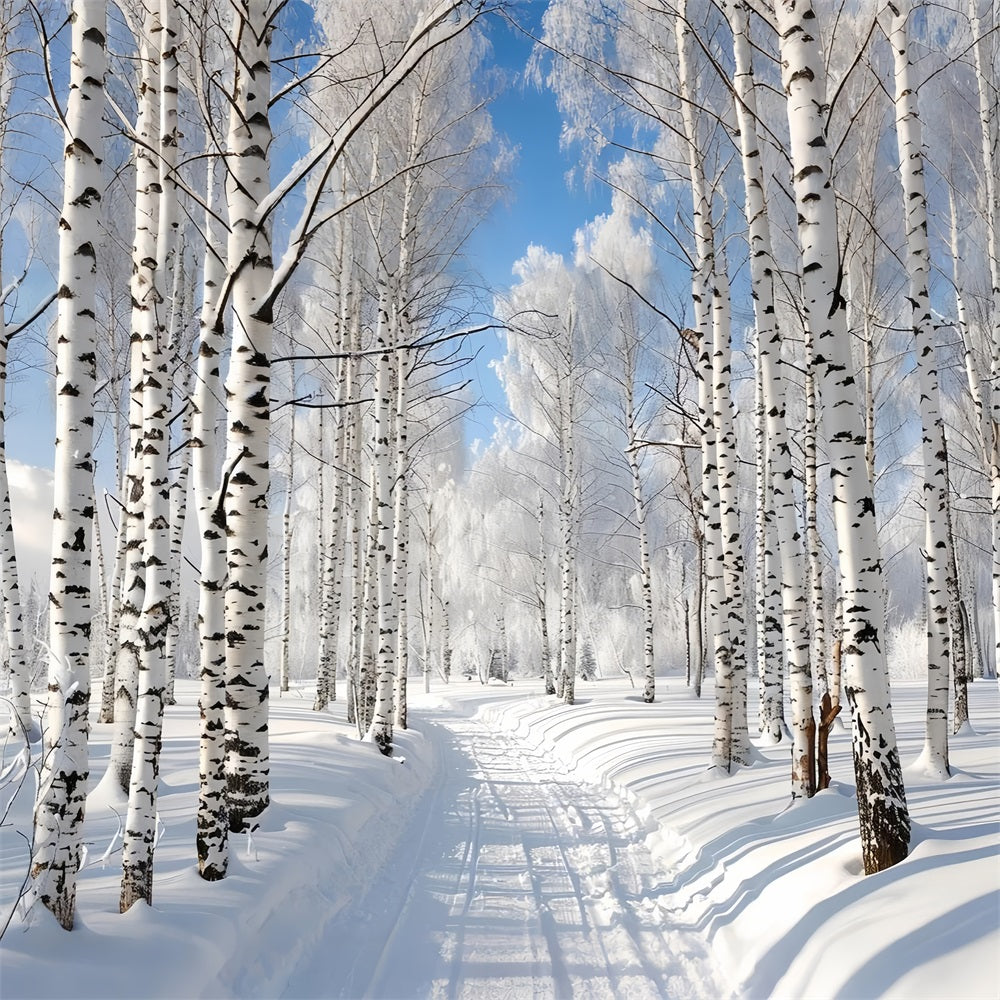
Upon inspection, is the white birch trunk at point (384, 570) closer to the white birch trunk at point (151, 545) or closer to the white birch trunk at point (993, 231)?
the white birch trunk at point (151, 545)

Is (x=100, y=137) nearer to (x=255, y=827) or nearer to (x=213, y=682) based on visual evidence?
(x=213, y=682)

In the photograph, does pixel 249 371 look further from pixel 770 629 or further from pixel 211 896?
pixel 770 629

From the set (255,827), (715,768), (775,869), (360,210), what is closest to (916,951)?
(775,869)

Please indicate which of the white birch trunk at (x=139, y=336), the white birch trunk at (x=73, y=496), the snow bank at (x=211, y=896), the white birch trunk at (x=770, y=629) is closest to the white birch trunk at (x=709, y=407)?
the white birch trunk at (x=770, y=629)

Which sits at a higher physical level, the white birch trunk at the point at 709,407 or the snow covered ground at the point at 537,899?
the white birch trunk at the point at 709,407

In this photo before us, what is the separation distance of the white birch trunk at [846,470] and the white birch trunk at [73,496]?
3887mm

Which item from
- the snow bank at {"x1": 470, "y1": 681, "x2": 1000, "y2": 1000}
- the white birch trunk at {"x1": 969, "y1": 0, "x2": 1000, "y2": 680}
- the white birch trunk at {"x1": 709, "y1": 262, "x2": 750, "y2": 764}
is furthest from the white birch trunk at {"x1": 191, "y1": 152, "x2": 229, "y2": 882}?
the white birch trunk at {"x1": 969, "y1": 0, "x2": 1000, "y2": 680}

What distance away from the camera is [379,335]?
10742mm

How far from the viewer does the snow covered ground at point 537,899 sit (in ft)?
9.68

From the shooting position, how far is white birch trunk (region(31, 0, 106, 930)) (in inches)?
120

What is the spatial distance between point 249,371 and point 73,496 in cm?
131

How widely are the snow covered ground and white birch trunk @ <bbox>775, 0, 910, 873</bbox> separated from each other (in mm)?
344

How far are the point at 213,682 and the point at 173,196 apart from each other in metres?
3.42

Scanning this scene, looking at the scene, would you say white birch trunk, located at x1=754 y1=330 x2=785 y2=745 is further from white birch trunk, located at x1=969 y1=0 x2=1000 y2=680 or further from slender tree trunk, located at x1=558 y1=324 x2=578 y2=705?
slender tree trunk, located at x1=558 y1=324 x2=578 y2=705
